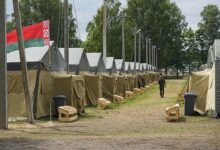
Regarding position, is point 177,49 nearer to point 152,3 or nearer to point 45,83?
point 152,3

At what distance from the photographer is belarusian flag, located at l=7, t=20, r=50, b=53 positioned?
2502 cm

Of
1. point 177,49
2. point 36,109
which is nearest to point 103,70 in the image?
point 36,109

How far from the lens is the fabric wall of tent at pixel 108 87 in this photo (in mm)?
37969

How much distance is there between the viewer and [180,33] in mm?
121062

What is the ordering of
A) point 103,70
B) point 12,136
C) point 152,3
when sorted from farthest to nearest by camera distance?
point 152,3, point 103,70, point 12,136

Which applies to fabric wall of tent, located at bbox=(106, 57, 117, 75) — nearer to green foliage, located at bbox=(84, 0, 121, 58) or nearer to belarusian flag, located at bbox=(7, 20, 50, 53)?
belarusian flag, located at bbox=(7, 20, 50, 53)

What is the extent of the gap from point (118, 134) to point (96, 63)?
2234cm

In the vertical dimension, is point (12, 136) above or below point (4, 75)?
below

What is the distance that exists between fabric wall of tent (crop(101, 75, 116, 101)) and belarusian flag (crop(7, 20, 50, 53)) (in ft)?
41.3

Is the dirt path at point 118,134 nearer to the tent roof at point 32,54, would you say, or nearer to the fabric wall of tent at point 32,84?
the fabric wall of tent at point 32,84

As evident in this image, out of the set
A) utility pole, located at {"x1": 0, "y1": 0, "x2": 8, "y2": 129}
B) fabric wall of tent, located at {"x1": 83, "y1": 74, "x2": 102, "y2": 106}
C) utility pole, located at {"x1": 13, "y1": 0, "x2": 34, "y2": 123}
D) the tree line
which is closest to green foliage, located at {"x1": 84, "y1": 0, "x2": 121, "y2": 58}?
the tree line

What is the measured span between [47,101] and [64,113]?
208 cm

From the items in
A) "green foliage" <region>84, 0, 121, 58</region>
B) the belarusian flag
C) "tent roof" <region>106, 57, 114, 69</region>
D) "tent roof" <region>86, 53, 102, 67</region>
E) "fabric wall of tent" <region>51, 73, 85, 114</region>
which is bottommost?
"fabric wall of tent" <region>51, 73, 85, 114</region>

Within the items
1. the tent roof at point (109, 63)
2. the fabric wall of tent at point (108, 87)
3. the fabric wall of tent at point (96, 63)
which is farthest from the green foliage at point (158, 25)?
the fabric wall of tent at point (108, 87)
